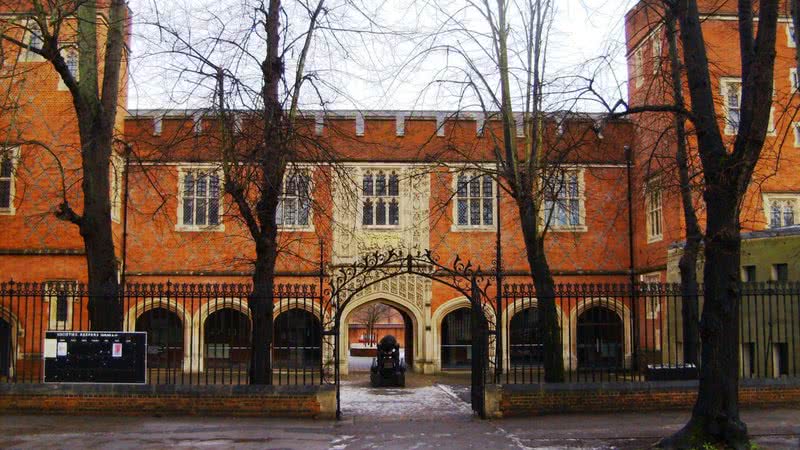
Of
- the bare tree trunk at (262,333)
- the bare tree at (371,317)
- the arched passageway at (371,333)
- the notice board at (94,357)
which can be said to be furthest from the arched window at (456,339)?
the bare tree at (371,317)

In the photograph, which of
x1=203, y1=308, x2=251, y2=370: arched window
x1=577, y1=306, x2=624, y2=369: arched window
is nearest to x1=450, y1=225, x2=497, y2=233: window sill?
x1=577, y1=306, x2=624, y2=369: arched window

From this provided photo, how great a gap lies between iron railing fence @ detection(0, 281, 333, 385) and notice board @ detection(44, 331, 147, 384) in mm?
238

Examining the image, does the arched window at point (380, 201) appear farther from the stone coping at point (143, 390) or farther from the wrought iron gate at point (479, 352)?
the stone coping at point (143, 390)

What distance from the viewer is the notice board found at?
11.8 metres

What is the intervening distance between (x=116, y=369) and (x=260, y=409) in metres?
2.24

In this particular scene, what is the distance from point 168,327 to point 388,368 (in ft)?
25.9

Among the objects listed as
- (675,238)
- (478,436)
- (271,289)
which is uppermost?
(675,238)

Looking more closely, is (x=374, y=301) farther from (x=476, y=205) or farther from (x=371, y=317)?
(x=371, y=317)

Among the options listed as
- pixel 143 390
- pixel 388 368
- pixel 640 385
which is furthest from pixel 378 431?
pixel 388 368

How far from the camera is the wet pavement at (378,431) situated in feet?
32.0

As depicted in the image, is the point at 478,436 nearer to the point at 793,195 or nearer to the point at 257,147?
the point at 257,147

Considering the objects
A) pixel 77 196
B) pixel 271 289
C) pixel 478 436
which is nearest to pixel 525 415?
pixel 478 436

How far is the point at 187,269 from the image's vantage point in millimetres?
22719

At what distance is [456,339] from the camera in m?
24.6
